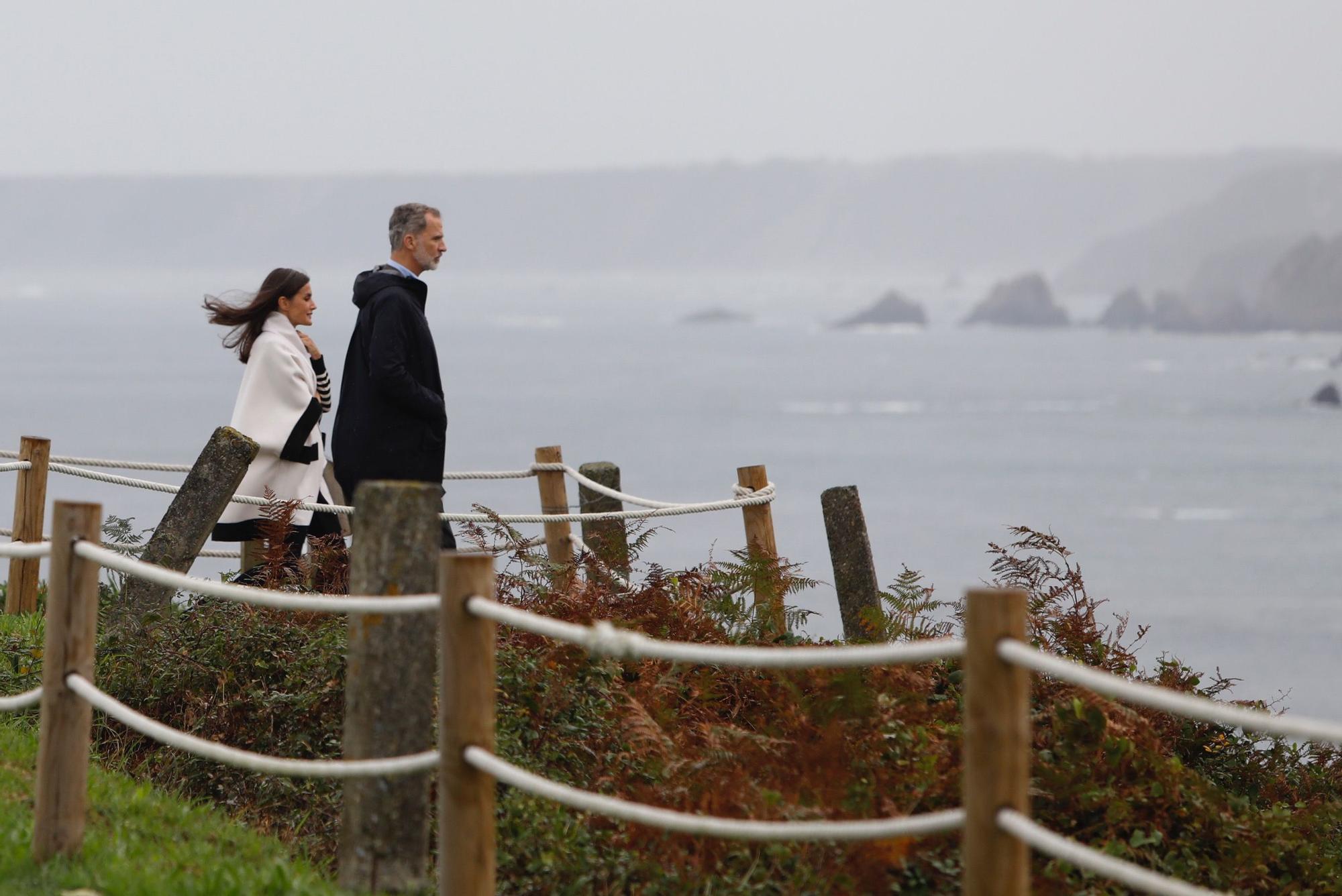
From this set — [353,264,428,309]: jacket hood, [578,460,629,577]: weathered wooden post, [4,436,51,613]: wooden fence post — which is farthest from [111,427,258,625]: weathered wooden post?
[578,460,629,577]: weathered wooden post

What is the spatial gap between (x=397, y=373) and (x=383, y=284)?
48 centimetres

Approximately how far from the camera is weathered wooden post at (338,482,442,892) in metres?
4.67

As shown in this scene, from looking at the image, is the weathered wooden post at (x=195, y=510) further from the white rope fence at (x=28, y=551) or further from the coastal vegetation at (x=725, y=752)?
the white rope fence at (x=28, y=551)

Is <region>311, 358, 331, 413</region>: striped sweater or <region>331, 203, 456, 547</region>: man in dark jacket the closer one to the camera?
<region>331, 203, 456, 547</region>: man in dark jacket

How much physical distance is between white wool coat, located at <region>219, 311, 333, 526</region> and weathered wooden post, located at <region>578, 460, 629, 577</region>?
1.71 m

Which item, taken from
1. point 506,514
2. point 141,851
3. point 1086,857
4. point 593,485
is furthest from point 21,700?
point 593,485

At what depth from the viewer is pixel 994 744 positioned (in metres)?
3.73

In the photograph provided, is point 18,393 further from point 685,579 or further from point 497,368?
point 685,579

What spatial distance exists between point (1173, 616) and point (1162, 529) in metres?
29.7

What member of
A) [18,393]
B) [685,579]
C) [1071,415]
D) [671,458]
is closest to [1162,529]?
[671,458]

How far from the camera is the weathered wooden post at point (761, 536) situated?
9117 mm

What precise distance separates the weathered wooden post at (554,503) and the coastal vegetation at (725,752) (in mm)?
2149

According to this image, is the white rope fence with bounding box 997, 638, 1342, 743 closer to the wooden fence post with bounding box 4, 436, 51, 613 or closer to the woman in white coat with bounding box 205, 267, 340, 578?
the woman in white coat with bounding box 205, 267, 340, 578

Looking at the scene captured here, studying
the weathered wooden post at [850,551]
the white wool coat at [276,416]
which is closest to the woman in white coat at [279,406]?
the white wool coat at [276,416]
